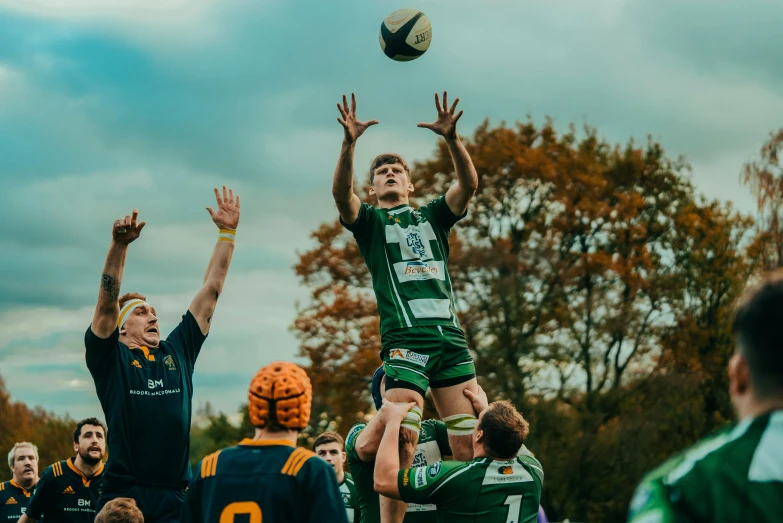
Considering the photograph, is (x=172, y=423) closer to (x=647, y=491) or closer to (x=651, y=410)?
(x=647, y=491)

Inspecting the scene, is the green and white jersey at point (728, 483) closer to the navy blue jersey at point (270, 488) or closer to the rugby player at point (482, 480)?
the navy blue jersey at point (270, 488)

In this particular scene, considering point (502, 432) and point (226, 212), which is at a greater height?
point (226, 212)

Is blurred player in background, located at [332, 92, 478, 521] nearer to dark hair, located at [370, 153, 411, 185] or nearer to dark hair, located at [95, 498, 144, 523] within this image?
dark hair, located at [370, 153, 411, 185]

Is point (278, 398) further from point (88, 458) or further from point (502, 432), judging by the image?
point (88, 458)

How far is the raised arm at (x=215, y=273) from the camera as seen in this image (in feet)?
27.1

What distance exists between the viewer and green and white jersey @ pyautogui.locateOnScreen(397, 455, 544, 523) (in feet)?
21.0

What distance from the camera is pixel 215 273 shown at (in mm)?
8266

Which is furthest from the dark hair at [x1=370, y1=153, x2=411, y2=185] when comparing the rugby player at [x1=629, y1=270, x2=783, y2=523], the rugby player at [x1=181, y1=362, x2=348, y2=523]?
the rugby player at [x1=629, y1=270, x2=783, y2=523]

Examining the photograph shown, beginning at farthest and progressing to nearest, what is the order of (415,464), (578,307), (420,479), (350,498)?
(578,307) → (350,498) → (415,464) → (420,479)

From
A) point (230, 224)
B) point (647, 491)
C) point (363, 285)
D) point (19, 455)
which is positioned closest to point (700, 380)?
point (363, 285)

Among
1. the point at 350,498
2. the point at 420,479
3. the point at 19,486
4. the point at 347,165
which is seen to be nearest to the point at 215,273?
the point at 347,165

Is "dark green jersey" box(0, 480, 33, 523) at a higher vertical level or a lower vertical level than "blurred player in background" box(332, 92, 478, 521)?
lower

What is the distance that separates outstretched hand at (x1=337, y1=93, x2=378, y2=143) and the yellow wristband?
5.03 ft

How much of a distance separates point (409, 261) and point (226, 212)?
1.80 m
